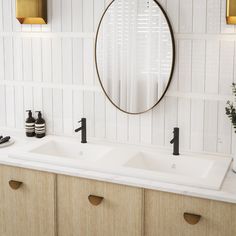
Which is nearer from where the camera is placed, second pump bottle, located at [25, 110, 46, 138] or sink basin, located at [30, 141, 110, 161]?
sink basin, located at [30, 141, 110, 161]

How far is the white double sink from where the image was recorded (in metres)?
2.46

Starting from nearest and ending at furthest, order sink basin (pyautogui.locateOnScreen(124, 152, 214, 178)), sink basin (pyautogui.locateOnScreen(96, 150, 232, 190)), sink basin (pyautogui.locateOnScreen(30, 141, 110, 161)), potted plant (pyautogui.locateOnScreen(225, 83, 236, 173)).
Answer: sink basin (pyautogui.locateOnScreen(96, 150, 232, 190)) < potted plant (pyautogui.locateOnScreen(225, 83, 236, 173)) < sink basin (pyautogui.locateOnScreen(124, 152, 214, 178)) < sink basin (pyautogui.locateOnScreen(30, 141, 110, 161))

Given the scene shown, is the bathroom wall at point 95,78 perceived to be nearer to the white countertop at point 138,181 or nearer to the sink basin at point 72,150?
the sink basin at point 72,150

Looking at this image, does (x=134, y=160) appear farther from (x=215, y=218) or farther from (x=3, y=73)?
(x=3, y=73)

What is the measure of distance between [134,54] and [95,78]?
34 centimetres

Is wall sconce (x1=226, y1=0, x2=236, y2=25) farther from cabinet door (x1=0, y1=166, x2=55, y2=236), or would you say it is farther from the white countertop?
cabinet door (x1=0, y1=166, x2=55, y2=236)

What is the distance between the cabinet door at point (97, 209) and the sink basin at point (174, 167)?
0.11 meters

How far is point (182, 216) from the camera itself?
235 cm

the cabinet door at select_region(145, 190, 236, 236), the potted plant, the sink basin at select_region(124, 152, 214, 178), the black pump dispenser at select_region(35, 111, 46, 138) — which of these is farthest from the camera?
the black pump dispenser at select_region(35, 111, 46, 138)

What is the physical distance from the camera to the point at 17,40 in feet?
11.0

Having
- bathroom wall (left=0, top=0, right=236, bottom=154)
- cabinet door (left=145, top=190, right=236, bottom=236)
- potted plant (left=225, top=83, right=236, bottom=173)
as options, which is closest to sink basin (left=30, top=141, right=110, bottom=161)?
bathroom wall (left=0, top=0, right=236, bottom=154)

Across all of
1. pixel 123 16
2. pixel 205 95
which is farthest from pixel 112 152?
pixel 123 16

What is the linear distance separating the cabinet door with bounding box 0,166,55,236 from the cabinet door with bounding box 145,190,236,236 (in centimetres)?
62

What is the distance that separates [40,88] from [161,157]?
3.39ft
